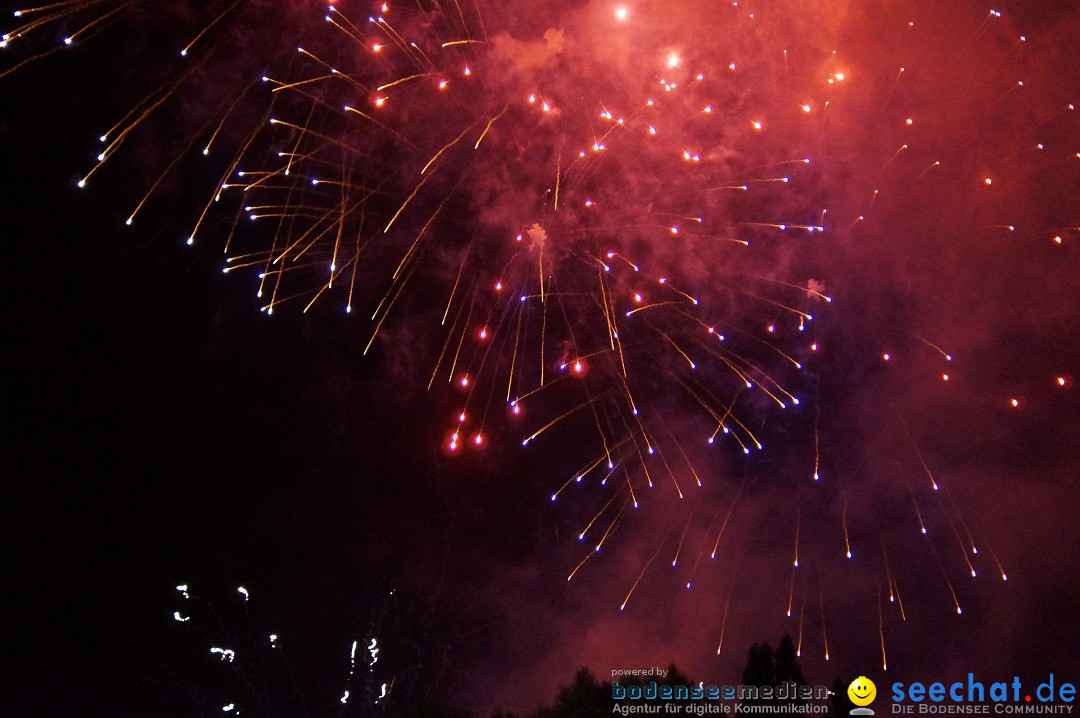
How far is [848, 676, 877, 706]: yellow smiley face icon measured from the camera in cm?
984

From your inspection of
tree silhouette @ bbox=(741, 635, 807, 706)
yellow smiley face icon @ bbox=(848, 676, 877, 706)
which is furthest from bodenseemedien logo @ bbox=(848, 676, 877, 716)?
tree silhouette @ bbox=(741, 635, 807, 706)

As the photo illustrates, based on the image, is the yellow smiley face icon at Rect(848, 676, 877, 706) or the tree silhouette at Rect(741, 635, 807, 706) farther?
the yellow smiley face icon at Rect(848, 676, 877, 706)

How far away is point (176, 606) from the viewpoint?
9.23 metres

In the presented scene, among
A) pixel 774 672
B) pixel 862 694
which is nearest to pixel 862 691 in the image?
pixel 862 694

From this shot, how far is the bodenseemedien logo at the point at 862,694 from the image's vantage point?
9.76 metres

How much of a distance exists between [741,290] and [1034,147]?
13.0 feet

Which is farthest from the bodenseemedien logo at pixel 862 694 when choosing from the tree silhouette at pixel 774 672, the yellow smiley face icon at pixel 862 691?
the tree silhouette at pixel 774 672

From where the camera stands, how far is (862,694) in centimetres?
994

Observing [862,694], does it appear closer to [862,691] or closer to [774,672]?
[862,691]

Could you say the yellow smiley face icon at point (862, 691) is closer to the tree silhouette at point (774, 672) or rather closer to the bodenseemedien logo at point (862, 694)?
the bodenseemedien logo at point (862, 694)

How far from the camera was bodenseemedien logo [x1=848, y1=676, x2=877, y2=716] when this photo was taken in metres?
9.76

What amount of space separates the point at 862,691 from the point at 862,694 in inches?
1.5

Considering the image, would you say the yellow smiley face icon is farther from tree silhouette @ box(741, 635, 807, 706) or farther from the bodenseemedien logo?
tree silhouette @ box(741, 635, 807, 706)

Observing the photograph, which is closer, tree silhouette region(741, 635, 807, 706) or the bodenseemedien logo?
tree silhouette region(741, 635, 807, 706)
